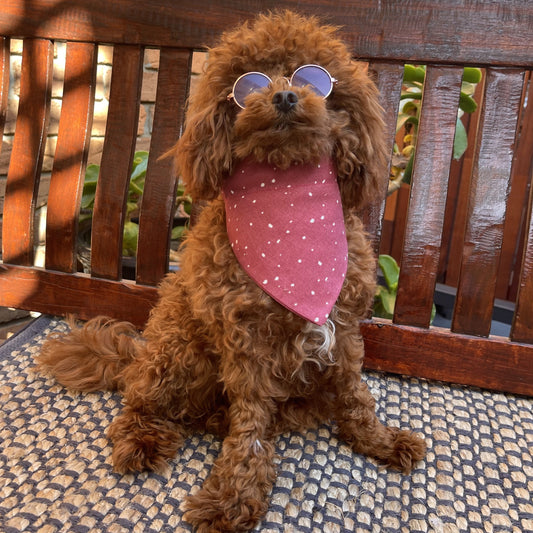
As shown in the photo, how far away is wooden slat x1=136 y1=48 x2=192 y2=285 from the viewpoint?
148 cm

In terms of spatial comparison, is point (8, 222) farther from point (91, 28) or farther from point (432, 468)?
point (432, 468)

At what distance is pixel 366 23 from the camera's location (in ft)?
4.40

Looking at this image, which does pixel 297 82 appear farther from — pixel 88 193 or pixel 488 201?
pixel 88 193

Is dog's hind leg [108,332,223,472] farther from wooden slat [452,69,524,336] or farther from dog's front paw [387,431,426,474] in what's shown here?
wooden slat [452,69,524,336]

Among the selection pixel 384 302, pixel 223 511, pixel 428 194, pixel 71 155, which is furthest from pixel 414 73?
pixel 223 511

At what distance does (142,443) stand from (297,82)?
2.59ft

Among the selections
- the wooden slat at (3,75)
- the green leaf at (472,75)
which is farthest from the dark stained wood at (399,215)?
the wooden slat at (3,75)

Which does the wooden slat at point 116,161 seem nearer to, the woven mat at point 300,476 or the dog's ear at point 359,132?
the woven mat at point 300,476

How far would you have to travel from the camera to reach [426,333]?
56.2 inches

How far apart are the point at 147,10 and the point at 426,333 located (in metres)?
1.19

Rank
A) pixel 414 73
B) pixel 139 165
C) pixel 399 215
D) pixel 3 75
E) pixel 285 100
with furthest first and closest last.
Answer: pixel 399 215 → pixel 139 165 → pixel 414 73 → pixel 3 75 → pixel 285 100

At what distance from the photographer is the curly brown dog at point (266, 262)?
3.15 ft

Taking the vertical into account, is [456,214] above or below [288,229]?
below

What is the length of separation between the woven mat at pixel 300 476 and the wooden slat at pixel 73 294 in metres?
0.33
